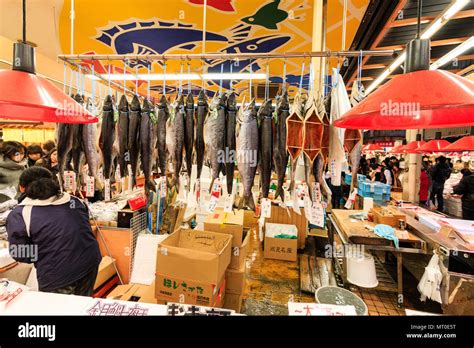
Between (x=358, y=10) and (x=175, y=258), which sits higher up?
(x=358, y=10)

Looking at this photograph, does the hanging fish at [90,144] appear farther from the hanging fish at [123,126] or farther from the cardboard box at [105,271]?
the cardboard box at [105,271]

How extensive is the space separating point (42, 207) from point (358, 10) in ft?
16.8

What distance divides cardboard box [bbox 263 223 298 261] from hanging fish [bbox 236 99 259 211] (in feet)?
11.0

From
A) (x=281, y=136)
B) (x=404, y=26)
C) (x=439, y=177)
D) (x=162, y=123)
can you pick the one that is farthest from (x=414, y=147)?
(x=162, y=123)

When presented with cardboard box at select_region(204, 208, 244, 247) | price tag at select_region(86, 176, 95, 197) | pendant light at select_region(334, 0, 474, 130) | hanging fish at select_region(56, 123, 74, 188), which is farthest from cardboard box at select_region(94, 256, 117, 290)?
pendant light at select_region(334, 0, 474, 130)

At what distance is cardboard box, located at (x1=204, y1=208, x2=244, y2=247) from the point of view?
10.8 ft

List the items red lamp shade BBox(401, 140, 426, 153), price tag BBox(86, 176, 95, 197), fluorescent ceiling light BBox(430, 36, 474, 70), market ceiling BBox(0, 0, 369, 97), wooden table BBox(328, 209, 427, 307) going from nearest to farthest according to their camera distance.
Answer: price tag BBox(86, 176, 95, 197)
wooden table BBox(328, 209, 427, 307)
fluorescent ceiling light BBox(430, 36, 474, 70)
market ceiling BBox(0, 0, 369, 97)
red lamp shade BBox(401, 140, 426, 153)

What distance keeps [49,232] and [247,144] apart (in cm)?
189

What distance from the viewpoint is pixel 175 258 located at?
232cm

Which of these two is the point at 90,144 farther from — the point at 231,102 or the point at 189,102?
the point at 231,102

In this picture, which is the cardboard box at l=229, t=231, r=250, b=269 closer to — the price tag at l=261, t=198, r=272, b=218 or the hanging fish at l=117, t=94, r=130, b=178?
the price tag at l=261, t=198, r=272, b=218
